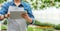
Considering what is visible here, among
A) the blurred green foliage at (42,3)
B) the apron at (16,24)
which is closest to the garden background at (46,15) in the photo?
the blurred green foliage at (42,3)

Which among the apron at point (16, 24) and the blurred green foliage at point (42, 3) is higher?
the blurred green foliage at point (42, 3)

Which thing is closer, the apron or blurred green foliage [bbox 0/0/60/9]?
the apron

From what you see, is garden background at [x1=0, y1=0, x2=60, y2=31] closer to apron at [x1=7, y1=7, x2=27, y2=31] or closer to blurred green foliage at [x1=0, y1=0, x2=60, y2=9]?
blurred green foliage at [x1=0, y1=0, x2=60, y2=9]

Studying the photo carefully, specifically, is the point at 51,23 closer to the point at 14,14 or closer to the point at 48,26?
the point at 48,26

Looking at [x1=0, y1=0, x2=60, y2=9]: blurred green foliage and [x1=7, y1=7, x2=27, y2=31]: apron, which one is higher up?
[x1=0, y1=0, x2=60, y2=9]: blurred green foliage

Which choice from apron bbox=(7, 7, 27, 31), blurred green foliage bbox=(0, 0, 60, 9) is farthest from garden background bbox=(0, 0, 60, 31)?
apron bbox=(7, 7, 27, 31)

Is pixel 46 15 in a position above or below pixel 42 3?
below

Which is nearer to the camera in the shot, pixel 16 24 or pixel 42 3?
pixel 16 24

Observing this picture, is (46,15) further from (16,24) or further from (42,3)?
(16,24)

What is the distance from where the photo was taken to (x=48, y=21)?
1.49m

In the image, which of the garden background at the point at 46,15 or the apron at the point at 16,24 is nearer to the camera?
the apron at the point at 16,24

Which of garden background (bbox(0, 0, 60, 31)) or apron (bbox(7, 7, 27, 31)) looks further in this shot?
garden background (bbox(0, 0, 60, 31))

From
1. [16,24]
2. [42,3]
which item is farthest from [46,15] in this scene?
[16,24]

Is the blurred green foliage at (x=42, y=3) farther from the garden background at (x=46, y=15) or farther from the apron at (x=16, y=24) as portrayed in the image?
the apron at (x=16, y=24)
